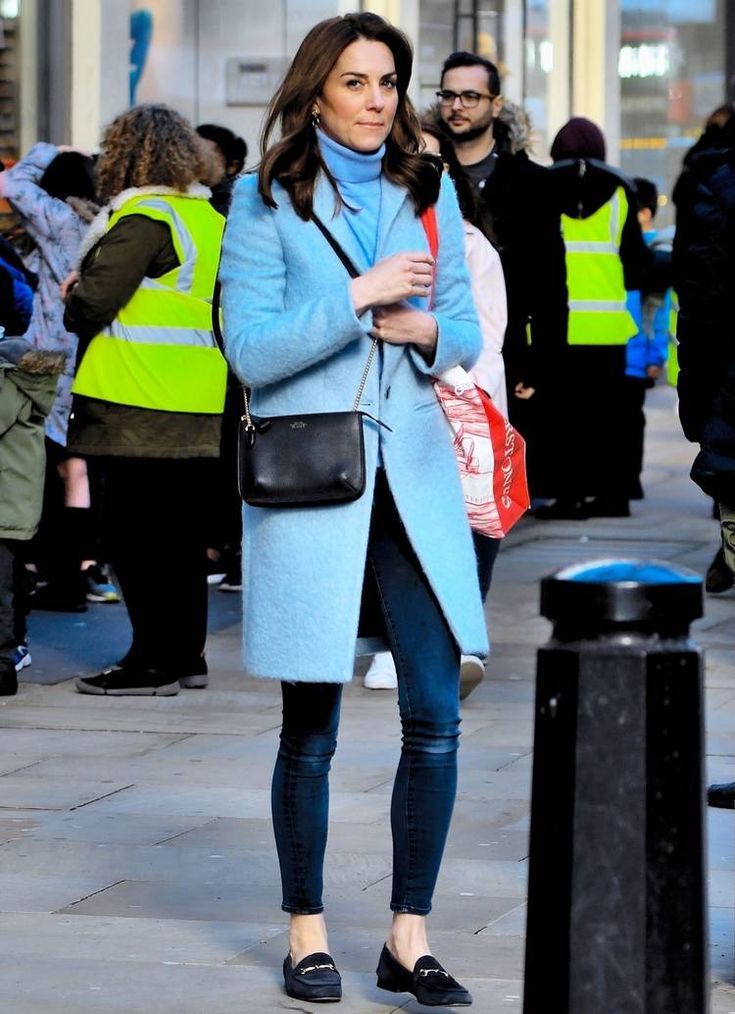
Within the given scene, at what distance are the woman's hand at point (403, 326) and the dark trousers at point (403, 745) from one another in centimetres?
27

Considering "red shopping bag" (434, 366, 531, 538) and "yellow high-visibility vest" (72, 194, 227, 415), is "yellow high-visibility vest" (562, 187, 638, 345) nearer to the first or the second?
"yellow high-visibility vest" (72, 194, 227, 415)

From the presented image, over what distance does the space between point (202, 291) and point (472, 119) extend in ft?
4.14

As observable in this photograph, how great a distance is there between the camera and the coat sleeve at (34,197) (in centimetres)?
946

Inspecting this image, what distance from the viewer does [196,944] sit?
486 cm

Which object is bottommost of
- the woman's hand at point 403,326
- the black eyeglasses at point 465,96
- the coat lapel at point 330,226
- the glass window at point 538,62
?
the woman's hand at point 403,326

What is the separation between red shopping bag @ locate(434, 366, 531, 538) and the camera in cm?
456

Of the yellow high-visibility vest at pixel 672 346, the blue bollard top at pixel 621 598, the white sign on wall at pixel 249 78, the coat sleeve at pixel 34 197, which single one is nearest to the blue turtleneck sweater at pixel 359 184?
the blue bollard top at pixel 621 598

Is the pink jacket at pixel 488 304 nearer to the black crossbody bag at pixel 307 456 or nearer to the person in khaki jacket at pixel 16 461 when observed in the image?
the person in khaki jacket at pixel 16 461

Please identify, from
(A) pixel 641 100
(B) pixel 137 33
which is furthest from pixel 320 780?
(A) pixel 641 100

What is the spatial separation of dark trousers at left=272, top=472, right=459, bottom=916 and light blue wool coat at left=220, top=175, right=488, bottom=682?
67 millimetres

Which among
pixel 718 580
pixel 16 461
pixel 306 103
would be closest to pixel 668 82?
pixel 718 580

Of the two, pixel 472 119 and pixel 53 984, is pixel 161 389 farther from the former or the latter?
pixel 53 984

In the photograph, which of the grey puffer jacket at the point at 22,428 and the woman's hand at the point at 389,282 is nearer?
the woman's hand at the point at 389,282

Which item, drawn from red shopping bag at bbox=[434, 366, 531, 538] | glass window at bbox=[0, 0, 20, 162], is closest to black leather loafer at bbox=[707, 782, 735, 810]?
red shopping bag at bbox=[434, 366, 531, 538]
